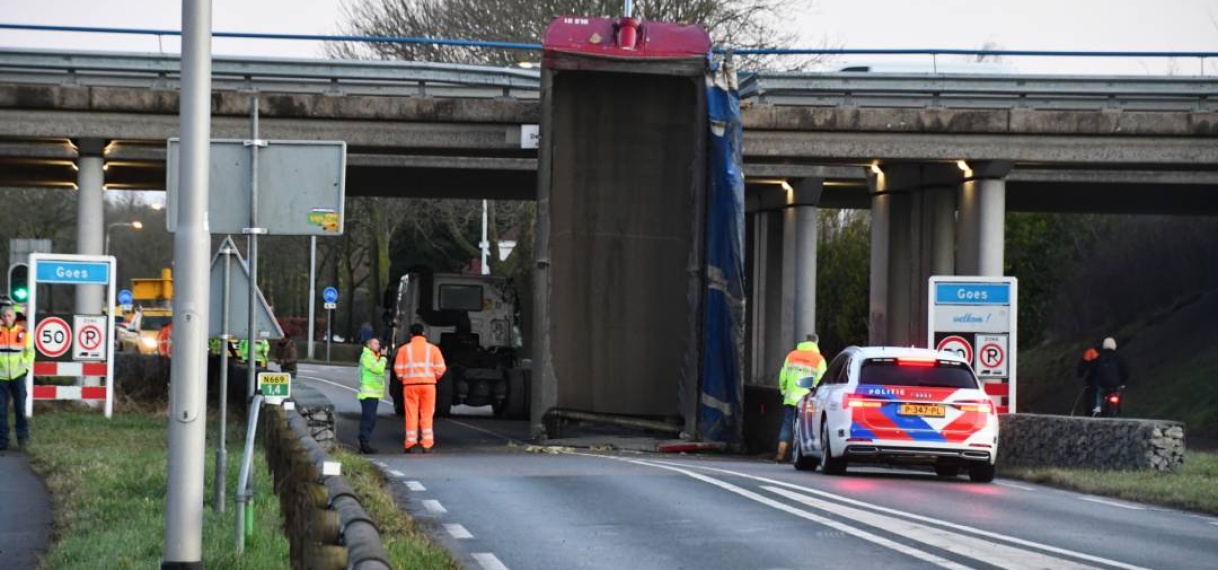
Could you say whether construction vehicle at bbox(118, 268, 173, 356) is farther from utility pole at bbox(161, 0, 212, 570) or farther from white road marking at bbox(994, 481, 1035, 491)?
utility pole at bbox(161, 0, 212, 570)

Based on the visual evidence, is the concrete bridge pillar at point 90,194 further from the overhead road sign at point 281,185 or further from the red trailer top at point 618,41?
the overhead road sign at point 281,185

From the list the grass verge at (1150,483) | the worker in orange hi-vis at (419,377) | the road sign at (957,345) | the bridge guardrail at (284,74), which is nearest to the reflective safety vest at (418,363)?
the worker in orange hi-vis at (419,377)

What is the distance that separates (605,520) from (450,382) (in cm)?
2342

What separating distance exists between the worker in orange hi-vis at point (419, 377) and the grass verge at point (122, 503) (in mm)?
2279

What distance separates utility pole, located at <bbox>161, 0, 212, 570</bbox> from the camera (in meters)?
10.5

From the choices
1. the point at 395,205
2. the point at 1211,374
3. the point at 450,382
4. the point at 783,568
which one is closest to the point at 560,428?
the point at 450,382

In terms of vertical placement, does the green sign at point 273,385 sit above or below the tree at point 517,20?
below

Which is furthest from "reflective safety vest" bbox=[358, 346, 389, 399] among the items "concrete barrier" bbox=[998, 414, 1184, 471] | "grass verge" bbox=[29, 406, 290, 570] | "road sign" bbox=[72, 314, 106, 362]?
"concrete barrier" bbox=[998, 414, 1184, 471]

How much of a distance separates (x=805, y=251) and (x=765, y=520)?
2822 centimetres

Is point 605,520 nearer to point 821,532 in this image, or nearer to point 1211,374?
point 821,532

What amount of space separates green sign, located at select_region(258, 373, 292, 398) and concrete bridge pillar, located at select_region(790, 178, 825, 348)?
1119 inches

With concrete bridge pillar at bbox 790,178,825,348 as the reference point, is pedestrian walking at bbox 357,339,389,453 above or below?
below

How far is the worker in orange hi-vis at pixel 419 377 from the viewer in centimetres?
2605

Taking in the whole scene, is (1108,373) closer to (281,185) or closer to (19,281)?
(19,281)
